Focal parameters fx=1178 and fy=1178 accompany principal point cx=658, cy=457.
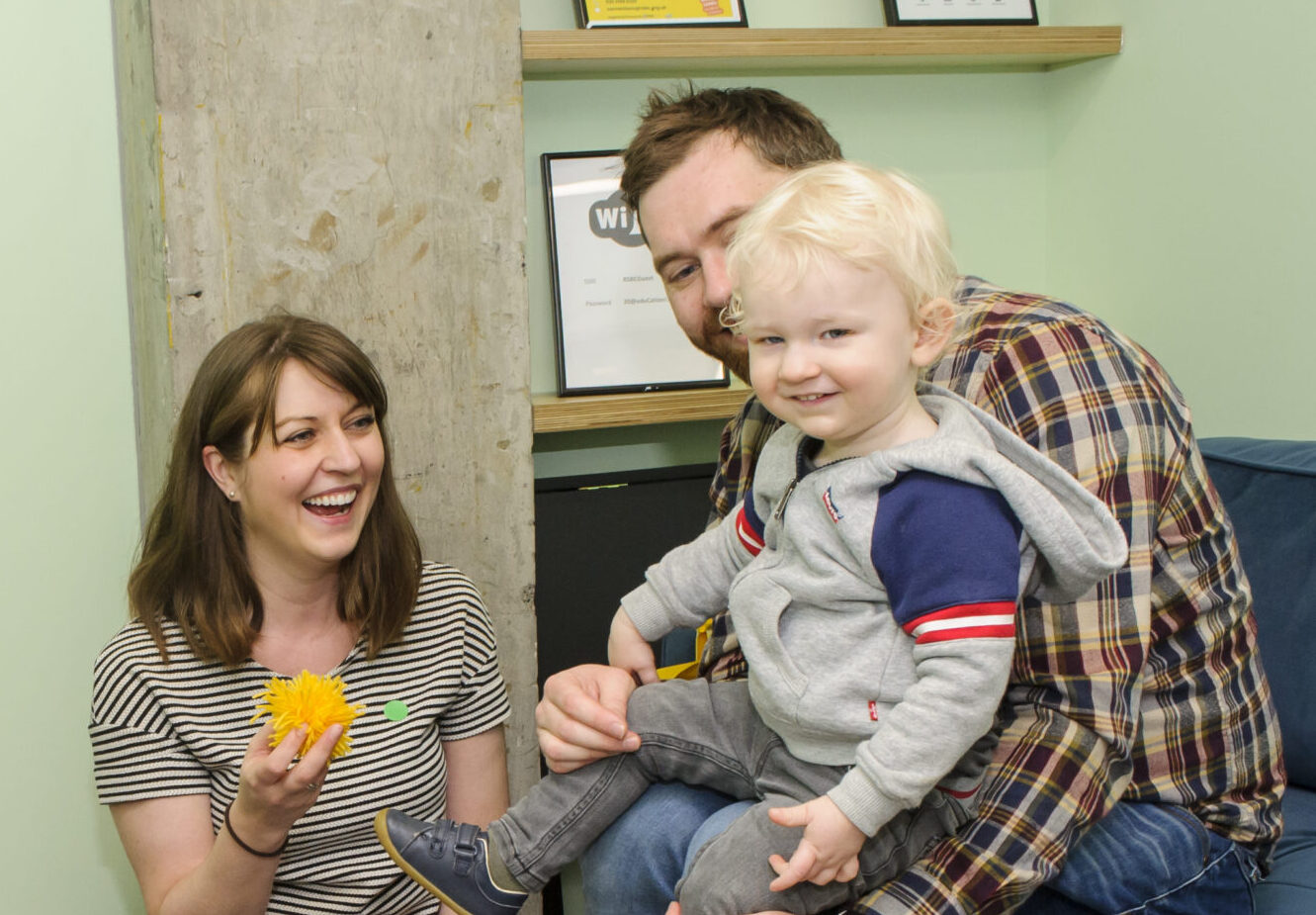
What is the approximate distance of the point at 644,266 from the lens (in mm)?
2549

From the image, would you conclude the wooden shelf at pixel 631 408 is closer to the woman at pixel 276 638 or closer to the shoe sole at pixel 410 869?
the woman at pixel 276 638

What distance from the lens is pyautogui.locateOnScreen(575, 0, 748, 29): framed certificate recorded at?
2.41 meters

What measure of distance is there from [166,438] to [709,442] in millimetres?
1224

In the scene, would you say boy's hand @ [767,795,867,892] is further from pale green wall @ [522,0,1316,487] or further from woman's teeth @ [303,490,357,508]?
pale green wall @ [522,0,1316,487]

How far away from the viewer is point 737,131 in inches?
62.6

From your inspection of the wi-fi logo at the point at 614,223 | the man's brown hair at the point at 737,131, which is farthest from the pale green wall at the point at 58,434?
the man's brown hair at the point at 737,131

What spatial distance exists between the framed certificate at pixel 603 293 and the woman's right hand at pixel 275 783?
1.24 metres

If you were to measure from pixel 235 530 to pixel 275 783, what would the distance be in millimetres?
483

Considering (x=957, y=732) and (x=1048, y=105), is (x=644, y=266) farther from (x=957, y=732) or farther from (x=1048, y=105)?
(x=957, y=732)

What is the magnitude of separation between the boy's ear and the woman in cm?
86

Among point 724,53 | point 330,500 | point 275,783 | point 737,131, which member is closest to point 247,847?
point 275,783

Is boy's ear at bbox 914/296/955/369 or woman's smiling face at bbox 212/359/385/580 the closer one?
boy's ear at bbox 914/296/955/369

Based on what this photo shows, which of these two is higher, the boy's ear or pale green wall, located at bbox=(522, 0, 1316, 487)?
pale green wall, located at bbox=(522, 0, 1316, 487)

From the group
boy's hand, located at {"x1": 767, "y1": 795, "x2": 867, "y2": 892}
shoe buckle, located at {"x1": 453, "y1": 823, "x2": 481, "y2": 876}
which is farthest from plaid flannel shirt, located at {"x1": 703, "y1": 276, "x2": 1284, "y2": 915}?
shoe buckle, located at {"x1": 453, "y1": 823, "x2": 481, "y2": 876}
